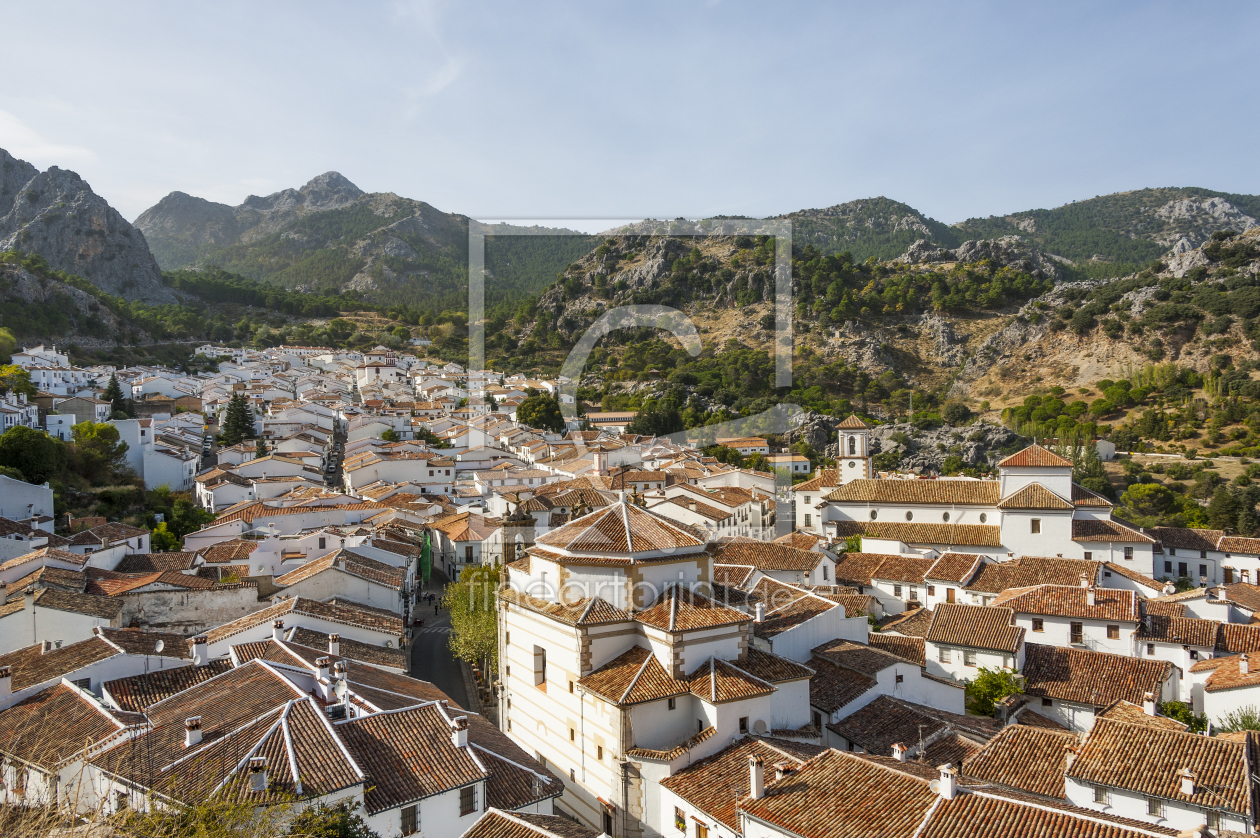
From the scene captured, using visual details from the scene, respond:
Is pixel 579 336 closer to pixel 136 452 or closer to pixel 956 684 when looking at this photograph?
pixel 136 452

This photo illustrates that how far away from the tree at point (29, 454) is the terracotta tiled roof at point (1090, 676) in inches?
1491

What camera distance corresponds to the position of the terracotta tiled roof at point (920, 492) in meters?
33.9

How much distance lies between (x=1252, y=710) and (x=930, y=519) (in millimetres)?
17171

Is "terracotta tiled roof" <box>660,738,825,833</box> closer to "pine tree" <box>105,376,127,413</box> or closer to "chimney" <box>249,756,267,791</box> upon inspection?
"chimney" <box>249,756,267,791</box>

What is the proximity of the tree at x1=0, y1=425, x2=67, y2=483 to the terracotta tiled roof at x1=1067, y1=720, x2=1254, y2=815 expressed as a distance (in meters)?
37.8

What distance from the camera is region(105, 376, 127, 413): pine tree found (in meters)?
53.2

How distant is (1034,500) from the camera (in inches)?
1245

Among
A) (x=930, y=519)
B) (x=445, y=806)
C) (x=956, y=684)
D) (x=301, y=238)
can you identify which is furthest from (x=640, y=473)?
(x=301, y=238)

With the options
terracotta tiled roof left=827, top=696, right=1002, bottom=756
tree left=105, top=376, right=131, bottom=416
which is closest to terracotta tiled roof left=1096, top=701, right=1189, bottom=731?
terracotta tiled roof left=827, top=696, right=1002, bottom=756

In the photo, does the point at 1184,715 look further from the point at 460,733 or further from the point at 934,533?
the point at 460,733

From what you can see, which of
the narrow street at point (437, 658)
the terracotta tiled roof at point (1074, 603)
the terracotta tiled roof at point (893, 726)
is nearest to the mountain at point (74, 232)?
the narrow street at point (437, 658)

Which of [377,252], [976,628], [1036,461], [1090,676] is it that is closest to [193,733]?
[976,628]

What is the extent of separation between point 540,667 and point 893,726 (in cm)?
775

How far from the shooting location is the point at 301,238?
162 metres
